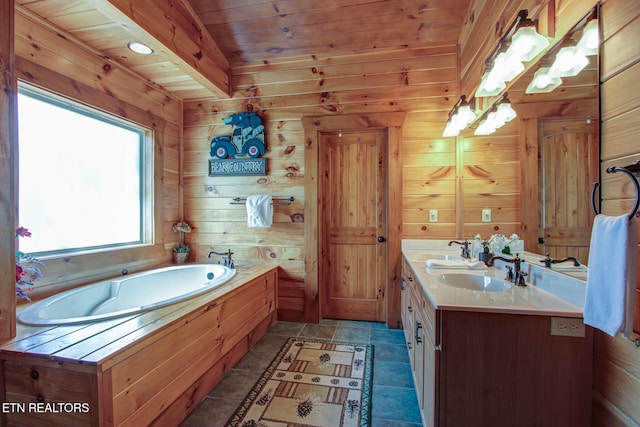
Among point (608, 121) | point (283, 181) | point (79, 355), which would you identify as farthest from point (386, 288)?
point (79, 355)

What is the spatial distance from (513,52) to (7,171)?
2430 mm

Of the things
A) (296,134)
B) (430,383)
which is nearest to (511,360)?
(430,383)

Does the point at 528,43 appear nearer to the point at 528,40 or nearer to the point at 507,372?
the point at 528,40

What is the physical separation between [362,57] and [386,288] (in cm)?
231

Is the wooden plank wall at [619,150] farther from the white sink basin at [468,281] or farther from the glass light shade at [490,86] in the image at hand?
the glass light shade at [490,86]

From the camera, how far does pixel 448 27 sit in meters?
2.49

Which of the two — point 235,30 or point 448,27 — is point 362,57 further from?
point 235,30

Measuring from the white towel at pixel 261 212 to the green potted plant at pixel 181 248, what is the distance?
30.0 inches

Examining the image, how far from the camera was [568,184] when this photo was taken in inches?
48.6

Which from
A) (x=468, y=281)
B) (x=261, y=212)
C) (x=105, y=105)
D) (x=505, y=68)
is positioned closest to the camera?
(x=505, y=68)

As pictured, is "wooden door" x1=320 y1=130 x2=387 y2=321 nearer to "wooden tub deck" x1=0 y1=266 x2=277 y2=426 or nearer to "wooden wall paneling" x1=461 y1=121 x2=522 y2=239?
"wooden wall paneling" x1=461 y1=121 x2=522 y2=239

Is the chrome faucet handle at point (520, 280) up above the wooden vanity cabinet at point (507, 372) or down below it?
above

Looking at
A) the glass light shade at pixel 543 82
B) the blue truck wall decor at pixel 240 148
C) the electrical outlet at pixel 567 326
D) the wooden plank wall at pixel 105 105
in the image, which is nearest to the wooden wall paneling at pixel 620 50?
the glass light shade at pixel 543 82

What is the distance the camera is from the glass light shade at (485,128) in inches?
82.4
